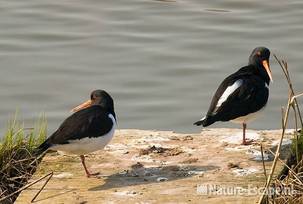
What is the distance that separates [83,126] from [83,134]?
0.09 m

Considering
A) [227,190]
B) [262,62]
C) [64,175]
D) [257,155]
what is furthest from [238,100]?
[64,175]

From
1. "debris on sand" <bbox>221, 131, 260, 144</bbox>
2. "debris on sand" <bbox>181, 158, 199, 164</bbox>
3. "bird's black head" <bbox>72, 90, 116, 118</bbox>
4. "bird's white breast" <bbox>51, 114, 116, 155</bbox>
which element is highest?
"bird's black head" <bbox>72, 90, 116, 118</bbox>

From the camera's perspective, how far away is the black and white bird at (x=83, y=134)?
335 inches

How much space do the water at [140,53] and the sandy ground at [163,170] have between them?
2.29 m

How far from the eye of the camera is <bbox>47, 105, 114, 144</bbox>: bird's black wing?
336 inches

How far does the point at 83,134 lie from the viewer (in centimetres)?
862

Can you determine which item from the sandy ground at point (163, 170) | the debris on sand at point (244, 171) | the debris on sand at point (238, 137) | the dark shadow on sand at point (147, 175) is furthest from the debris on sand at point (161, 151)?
the debris on sand at point (244, 171)

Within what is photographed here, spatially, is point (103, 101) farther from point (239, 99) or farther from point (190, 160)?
point (239, 99)

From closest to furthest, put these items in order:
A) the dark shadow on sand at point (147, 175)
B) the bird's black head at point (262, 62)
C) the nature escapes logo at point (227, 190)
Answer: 1. the nature escapes logo at point (227, 190)
2. the dark shadow on sand at point (147, 175)
3. the bird's black head at point (262, 62)

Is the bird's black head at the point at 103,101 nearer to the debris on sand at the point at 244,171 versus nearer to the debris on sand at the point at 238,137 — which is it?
the debris on sand at the point at 238,137

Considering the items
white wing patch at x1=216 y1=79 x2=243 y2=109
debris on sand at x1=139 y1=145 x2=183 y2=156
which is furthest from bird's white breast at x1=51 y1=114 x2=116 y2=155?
white wing patch at x1=216 y1=79 x2=243 y2=109

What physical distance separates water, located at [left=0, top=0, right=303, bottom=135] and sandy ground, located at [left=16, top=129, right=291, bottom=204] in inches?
90.3

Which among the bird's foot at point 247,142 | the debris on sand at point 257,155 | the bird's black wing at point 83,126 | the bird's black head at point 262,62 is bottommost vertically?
the debris on sand at point 257,155

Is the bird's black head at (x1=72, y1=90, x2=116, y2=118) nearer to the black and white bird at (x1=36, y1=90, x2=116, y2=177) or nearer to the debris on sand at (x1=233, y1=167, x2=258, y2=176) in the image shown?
the black and white bird at (x1=36, y1=90, x2=116, y2=177)
